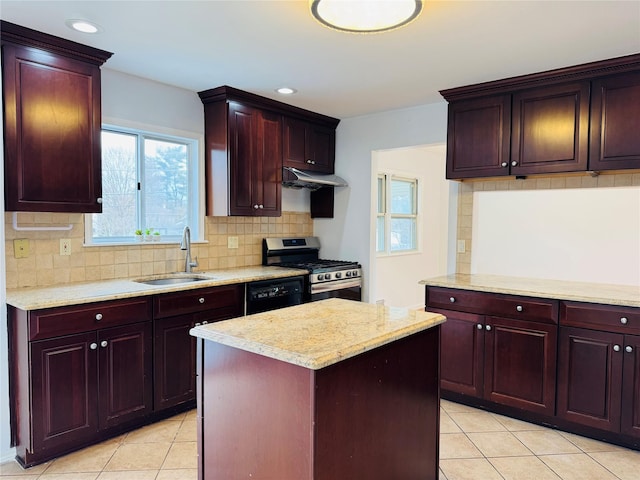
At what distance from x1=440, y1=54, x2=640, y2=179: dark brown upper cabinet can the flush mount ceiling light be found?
1.62 metres

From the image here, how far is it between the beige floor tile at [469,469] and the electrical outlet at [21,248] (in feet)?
8.96

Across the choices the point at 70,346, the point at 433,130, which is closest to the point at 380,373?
the point at 70,346

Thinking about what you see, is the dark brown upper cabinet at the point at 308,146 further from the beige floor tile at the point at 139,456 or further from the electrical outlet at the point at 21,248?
the beige floor tile at the point at 139,456

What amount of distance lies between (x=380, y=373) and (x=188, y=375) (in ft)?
5.77

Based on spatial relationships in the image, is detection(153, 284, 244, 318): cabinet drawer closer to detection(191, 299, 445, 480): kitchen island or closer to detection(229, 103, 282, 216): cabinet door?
detection(229, 103, 282, 216): cabinet door

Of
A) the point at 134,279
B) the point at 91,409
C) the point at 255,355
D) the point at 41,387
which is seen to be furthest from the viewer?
the point at 134,279

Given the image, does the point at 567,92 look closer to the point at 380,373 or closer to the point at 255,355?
the point at 380,373

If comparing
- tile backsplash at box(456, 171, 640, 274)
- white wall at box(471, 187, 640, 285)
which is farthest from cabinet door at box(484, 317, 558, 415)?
white wall at box(471, 187, 640, 285)

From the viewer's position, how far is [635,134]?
9.00 feet

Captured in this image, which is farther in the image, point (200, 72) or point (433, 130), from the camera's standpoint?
point (433, 130)

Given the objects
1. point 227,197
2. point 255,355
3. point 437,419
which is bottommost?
point 437,419

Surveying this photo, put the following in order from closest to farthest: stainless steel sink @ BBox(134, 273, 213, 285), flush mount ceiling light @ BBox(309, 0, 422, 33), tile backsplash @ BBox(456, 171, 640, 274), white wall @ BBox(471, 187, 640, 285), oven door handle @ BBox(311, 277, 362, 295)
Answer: flush mount ceiling light @ BBox(309, 0, 422, 33) < tile backsplash @ BBox(456, 171, 640, 274) < stainless steel sink @ BBox(134, 273, 213, 285) < oven door handle @ BBox(311, 277, 362, 295) < white wall @ BBox(471, 187, 640, 285)

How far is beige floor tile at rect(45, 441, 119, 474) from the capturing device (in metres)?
2.34

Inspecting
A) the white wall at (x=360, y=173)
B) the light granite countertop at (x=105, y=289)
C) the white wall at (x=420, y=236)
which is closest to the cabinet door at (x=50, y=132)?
the light granite countertop at (x=105, y=289)
